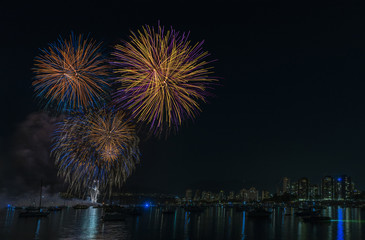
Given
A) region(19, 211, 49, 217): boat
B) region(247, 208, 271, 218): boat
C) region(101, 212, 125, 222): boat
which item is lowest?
region(19, 211, 49, 217): boat

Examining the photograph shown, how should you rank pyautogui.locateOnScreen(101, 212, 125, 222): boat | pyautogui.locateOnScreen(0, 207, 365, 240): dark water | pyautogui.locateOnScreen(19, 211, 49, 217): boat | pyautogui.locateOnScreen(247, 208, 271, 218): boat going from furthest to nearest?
pyautogui.locateOnScreen(247, 208, 271, 218): boat
pyautogui.locateOnScreen(19, 211, 49, 217): boat
pyautogui.locateOnScreen(101, 212, 125, 222): boat
pyautogui.locateOnScreen(0, 207, 365, 240): dark water

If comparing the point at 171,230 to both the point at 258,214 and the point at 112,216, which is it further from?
the point at 258,214

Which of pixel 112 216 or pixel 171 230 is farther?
pixel 112 216

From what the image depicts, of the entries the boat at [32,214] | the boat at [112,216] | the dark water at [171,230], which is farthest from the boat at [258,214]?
the boat at [32,214]

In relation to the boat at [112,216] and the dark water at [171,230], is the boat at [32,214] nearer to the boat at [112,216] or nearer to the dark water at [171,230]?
the dark water at [171,230]

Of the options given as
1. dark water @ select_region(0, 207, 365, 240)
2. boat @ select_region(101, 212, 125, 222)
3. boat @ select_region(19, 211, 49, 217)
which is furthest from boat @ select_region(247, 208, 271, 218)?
boat @ select_region(19, 211, 49, 217)

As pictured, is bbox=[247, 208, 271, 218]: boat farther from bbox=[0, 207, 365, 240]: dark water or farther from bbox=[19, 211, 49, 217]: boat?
bbox=[19, 211, 49, 217]: boat

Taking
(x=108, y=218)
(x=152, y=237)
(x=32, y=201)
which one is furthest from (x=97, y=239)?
(x=32, y=201)

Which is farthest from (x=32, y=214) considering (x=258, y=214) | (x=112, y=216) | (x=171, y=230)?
(x=258, y=214)

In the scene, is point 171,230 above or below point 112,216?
above

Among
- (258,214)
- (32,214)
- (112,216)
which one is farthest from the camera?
(258,214)

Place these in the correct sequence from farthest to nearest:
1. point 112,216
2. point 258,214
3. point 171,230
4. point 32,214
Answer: point 258,214 < point 32,214 < point 112,216 < point 171,230

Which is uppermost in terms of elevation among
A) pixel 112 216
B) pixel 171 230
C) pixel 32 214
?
pixel 171 230
